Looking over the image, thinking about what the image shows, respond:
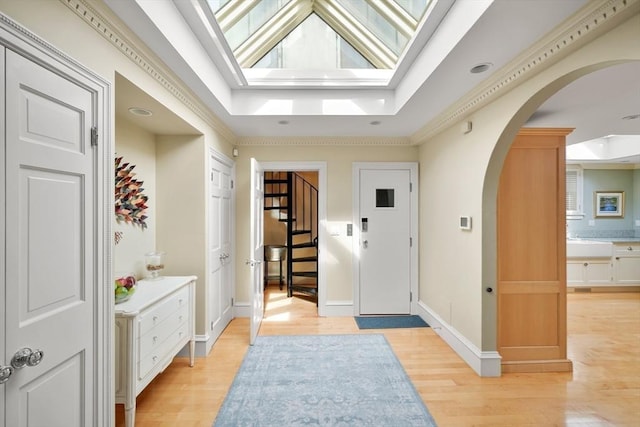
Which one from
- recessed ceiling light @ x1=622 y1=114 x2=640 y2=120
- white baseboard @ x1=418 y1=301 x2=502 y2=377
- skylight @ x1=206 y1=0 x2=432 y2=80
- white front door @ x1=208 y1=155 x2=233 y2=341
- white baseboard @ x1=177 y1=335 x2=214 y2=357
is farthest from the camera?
white front door @ x1=208 y1=155 x2=233 y2=341

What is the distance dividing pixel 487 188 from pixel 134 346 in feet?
9.04

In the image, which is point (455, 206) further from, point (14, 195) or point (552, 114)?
point (14, 195)

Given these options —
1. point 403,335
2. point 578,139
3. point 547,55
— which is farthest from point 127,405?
point 578,139

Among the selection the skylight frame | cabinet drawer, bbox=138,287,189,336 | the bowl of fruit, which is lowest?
cabinet drawer, bbox=138,287,189,336

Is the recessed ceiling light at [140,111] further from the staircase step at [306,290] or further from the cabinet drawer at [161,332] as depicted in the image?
the staircase step at [306,290]

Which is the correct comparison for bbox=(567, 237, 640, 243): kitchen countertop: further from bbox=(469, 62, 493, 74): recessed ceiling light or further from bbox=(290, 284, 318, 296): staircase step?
bbox=(469, 62, 493, 74): recessed ceiling light

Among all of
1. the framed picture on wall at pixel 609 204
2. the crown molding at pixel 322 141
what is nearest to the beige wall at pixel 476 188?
the crown molding at pixel 322 141

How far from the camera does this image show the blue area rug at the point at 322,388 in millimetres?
1927

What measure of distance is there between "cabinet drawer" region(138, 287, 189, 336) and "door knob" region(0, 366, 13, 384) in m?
0.84

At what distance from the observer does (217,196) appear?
10.2ft

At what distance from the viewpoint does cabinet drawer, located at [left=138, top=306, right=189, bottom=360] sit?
1.88 meters

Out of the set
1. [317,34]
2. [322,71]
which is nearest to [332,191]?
[322,71]

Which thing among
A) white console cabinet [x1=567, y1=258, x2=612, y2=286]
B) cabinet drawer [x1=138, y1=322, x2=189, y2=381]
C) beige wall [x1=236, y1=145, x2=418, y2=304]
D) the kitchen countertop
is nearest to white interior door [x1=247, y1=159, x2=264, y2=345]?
beige wall [x1=236, y1=145, x2=418, y2=304]

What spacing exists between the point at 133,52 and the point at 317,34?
1.67 metres
